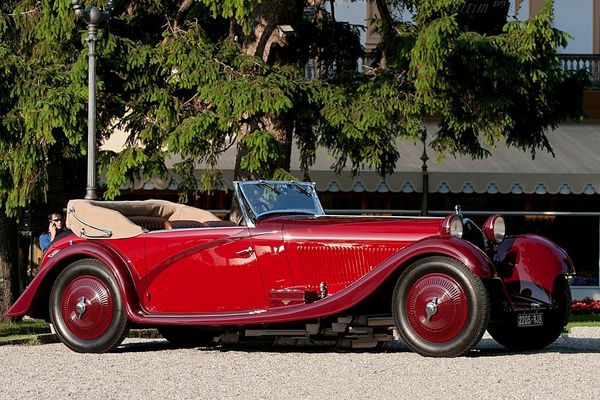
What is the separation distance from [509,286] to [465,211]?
14127 millimetres

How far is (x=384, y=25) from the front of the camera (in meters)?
19.5

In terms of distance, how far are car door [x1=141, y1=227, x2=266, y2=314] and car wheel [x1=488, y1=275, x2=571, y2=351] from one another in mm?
2328

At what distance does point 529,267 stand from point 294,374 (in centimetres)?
302

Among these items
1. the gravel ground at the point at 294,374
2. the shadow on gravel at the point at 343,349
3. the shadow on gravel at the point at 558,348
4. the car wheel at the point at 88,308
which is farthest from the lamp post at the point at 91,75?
the shadow on gravel at the point at 558,348

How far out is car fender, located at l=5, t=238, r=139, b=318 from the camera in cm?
1234

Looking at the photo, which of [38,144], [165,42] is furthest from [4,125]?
[165,42]

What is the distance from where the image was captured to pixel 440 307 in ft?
36.9

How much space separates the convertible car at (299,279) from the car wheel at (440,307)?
0.04ft

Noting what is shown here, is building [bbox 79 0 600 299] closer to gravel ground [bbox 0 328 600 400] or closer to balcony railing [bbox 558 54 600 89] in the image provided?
balcony railing [bbox 558 54 600 89]

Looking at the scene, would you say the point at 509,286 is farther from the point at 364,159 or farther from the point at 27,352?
the point at 364,159

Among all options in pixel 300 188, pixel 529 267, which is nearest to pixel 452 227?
pixel 529 267

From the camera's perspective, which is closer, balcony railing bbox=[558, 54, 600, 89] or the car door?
the car door

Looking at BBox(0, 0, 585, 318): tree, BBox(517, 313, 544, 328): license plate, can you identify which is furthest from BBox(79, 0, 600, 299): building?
BBox(517, 313, 544, 328): license plate

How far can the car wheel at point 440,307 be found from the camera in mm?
11070
